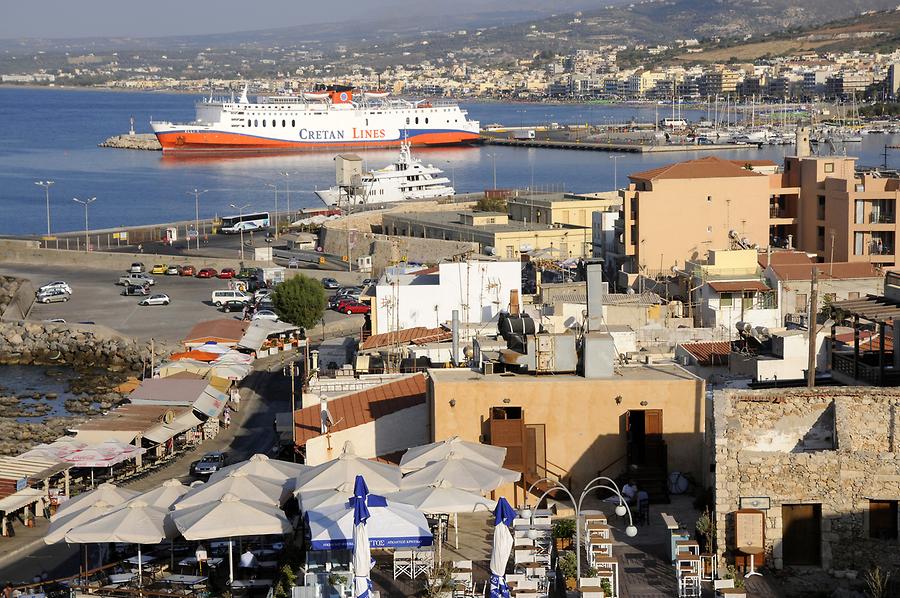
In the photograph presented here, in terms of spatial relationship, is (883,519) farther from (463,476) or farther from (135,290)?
(135,290)

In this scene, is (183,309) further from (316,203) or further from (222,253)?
(316,203)

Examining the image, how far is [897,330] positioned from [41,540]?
4.58 metres

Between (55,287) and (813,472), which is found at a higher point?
(813,472)

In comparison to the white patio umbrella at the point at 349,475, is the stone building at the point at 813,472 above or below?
above

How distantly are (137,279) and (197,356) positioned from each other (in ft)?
21.5

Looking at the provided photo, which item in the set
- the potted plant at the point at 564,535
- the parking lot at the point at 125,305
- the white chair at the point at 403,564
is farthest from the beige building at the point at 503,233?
the white chair at the point at 403,564

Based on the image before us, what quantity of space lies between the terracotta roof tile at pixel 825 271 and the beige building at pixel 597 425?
5.42 metres

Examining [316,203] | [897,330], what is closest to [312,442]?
[897,330]


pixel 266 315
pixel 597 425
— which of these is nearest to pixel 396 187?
pixel 266 315

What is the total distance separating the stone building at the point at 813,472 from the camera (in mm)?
5137

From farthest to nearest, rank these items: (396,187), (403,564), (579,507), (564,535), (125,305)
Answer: (396,187), (125,305), (564,535), (403,564), (579,507)

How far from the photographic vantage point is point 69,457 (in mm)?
9805

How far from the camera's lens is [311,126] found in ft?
213

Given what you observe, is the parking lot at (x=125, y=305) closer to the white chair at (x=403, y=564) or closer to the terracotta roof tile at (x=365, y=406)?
the terracotta roof tile at (x=365, y=406)
